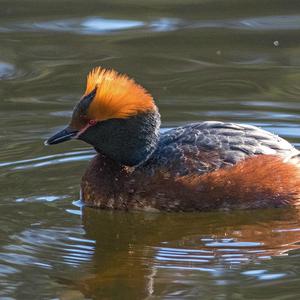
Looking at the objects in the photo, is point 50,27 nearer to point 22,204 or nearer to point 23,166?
point 23,166

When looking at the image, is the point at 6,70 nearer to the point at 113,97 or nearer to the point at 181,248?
the point at 113,97

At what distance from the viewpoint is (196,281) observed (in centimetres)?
726

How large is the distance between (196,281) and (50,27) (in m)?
7.75

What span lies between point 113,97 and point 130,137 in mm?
422

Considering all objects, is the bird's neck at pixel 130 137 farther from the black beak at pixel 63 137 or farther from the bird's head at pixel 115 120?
the black beak at pixel 63 137

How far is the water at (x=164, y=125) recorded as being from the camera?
741 cm

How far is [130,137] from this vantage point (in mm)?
8945

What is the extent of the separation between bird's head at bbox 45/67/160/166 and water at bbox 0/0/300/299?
1.83 feet

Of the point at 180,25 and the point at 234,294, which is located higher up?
the point at 180,25

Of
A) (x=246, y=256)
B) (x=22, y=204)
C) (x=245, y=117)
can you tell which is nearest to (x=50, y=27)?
(x=245, y=117)

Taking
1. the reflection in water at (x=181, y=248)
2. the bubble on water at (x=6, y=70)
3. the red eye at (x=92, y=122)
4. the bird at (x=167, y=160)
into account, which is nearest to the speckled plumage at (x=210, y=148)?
the bird at (x=167, y=160)

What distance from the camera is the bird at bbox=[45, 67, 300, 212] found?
8.77 m

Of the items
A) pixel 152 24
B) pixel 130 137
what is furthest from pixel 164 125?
pixel 152 24

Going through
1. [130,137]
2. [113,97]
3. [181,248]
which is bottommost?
[181,248]
